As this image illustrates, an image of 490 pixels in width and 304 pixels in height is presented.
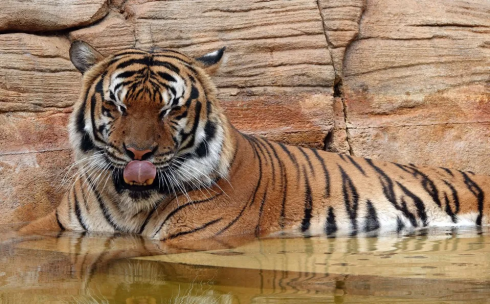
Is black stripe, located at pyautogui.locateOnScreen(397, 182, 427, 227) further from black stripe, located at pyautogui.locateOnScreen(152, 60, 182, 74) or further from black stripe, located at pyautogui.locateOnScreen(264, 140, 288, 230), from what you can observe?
black stripe, located at pyautogui.locateOnScreen(152, 60, 182, 74)

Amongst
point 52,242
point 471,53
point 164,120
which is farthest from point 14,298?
point 471,53

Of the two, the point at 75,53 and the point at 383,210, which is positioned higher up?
the point at 75,53

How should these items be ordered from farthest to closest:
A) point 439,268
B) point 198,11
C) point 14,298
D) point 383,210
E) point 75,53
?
1. point 198,11
2. point 383,210
3. point 75,53
4. point 439,268
5. point 14,298

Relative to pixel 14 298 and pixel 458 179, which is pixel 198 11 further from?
pixel 14 298

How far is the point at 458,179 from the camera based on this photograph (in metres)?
4.92

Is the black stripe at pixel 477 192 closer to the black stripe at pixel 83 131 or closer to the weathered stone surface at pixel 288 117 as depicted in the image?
the weathered stone surface at pixel 288 117

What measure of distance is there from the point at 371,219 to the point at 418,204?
372 millimetres

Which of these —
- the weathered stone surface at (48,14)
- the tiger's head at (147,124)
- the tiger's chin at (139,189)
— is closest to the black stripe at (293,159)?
the tiger's head at (147,124)

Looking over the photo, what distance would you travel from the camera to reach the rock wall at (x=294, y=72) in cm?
504

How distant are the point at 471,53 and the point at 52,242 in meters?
3.73

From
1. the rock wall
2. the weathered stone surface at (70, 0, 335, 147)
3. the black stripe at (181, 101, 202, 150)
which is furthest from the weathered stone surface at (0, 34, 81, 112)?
the black stripe at (181, 101, 202, 150)

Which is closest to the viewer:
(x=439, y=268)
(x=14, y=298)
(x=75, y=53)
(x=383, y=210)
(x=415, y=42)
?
(x=14, y=298)

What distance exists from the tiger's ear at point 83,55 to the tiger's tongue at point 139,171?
74 cm

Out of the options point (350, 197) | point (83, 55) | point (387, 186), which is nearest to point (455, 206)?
point (387, 186)
